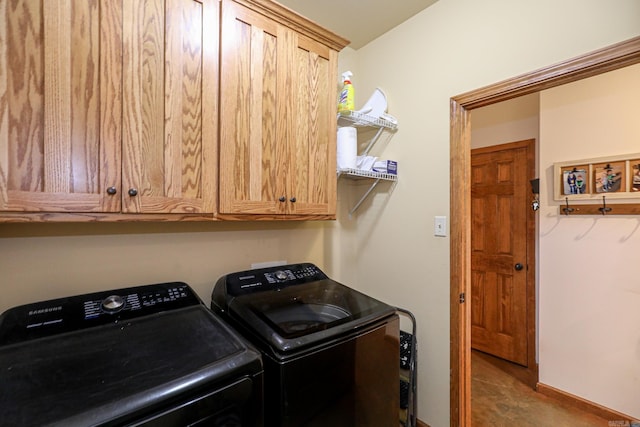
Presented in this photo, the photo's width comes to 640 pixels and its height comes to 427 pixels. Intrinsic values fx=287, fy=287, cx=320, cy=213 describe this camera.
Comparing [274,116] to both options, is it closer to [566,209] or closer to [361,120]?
[361,120]

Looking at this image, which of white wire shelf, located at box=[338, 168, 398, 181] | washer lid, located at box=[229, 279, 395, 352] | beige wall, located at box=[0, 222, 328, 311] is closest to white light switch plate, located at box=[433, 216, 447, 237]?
white wire shelf, located at box=[338, 168, 398, 181]

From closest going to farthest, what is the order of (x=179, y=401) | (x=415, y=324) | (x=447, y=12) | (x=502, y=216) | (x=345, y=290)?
(x=179, y=401)
(x=345, y=290)
(x=447, y=12)
(x=415, y=324)
(x=502, y=216)

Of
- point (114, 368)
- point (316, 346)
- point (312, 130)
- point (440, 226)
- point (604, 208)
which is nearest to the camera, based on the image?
point (114, 368)

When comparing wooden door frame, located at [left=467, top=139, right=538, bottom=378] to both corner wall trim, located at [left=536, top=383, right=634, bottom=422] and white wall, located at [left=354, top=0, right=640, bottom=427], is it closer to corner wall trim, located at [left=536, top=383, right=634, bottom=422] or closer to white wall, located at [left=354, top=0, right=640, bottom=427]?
corner wall trim, located at [left=536, top=383, right=634, bottom=422]

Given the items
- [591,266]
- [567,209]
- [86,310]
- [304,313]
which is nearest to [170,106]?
[86,310]

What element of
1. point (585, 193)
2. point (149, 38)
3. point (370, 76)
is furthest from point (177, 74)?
point (585, 193)

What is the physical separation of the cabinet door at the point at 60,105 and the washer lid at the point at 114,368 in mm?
410

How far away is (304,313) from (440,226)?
0.92 metres

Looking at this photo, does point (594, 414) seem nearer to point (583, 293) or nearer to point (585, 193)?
point (583, 293)

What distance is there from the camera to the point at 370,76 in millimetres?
2070

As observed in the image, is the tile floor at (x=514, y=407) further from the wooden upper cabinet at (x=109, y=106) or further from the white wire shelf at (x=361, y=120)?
the wooden upper cabinet at (x=109, y=106)

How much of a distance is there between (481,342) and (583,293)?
1.16 meters

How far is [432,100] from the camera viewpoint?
5.54ft

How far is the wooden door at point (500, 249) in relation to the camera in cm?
265
